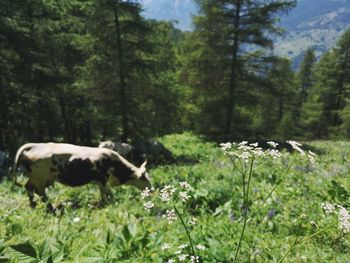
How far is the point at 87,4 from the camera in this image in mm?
19125

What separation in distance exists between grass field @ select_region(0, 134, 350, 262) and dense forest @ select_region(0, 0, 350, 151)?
33.7 ft

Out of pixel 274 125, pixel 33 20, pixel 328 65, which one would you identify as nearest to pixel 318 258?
pixel 33 20

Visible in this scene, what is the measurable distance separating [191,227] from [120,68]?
48.3ft

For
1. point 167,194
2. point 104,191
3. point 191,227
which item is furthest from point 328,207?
point 104,191

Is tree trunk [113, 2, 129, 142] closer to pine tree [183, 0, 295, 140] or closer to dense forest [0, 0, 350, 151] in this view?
dense forest [0, 0, 350, 151]

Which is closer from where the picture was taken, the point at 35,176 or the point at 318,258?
the point at 318,258

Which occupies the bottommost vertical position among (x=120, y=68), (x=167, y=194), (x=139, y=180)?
(x=139, y=180)

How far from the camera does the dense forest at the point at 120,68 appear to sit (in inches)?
753

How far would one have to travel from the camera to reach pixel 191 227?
572 centimetres

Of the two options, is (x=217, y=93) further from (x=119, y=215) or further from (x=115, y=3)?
(x=119, y=215)

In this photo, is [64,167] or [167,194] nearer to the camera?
[167,194]

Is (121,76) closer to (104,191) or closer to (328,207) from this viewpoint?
(104,191)

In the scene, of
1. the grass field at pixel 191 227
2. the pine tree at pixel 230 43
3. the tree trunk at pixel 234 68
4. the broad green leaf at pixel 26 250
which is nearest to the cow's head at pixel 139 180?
the grass field at pixel 191 227

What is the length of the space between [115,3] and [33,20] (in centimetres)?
582
